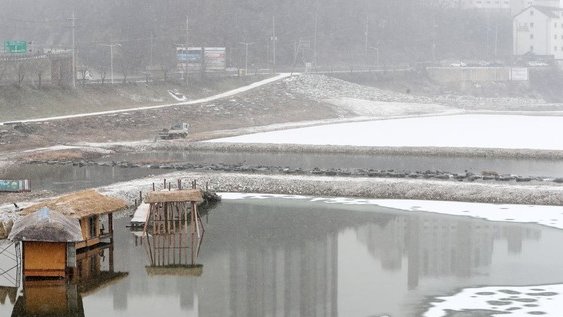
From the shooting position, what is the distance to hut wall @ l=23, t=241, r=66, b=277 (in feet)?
111

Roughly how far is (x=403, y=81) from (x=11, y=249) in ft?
397

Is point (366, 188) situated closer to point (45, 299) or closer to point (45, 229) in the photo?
point (45, 229)

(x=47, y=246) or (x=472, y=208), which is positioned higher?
(x=472, y=208)

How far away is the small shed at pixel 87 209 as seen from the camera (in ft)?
120

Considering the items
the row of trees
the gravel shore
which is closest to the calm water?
the gravel shore

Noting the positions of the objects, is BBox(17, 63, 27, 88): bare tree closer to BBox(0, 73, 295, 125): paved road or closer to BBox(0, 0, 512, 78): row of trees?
BBox(0, 73, 295, 125): paved road

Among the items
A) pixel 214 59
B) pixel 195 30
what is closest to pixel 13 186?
pixel 214 59

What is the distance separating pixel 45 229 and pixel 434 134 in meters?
57.6

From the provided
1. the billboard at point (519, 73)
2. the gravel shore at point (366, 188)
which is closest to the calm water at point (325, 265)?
the gravel shore at point (366, 188)

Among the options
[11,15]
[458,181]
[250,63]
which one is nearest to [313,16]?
[250,63]

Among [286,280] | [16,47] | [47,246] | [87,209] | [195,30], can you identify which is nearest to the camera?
[286,280]

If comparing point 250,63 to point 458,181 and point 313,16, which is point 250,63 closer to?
point 313,16

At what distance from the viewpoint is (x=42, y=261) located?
3391 centimetres

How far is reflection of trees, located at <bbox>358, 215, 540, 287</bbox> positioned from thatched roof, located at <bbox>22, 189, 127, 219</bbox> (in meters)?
9.90
